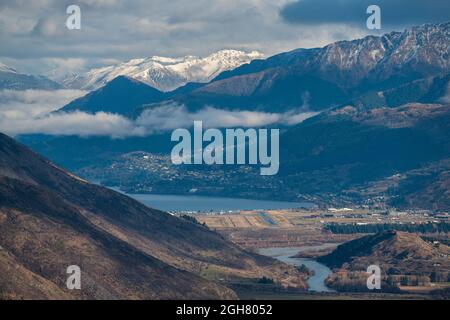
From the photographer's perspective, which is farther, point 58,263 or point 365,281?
point 365,281

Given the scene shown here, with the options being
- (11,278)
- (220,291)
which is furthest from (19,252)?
(220,291)
